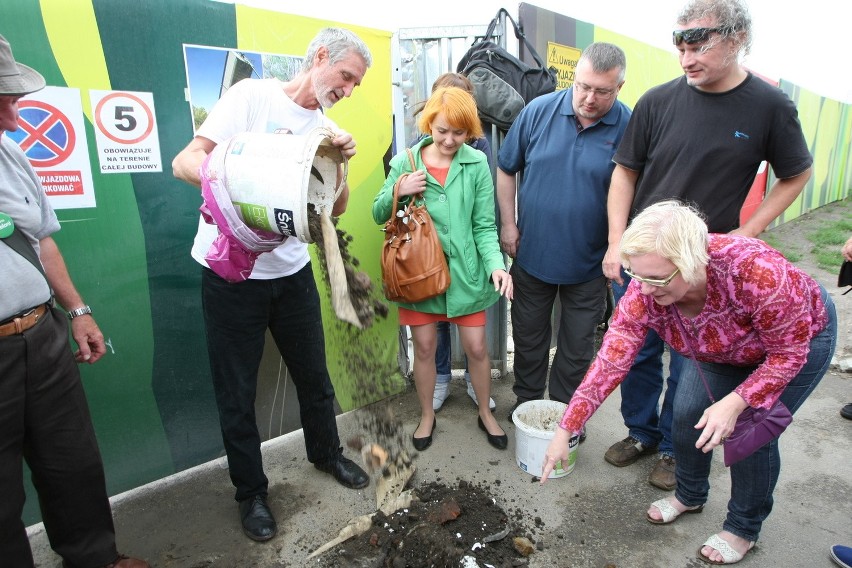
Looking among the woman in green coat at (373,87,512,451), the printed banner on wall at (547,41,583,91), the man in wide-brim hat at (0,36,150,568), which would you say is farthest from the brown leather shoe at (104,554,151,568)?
the printed banner on wall at (547,41,583,91)

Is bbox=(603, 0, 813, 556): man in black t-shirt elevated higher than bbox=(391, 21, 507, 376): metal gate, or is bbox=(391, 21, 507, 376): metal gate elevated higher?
bbox=(391, 21, 507, 376): metal gate

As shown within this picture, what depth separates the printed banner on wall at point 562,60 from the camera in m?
4.27

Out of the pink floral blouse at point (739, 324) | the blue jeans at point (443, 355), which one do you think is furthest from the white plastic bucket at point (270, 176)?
the blue jeans at point (443, 355)

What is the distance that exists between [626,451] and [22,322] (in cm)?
283

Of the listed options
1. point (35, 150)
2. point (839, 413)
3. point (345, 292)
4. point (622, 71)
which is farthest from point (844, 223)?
point (35, 150)

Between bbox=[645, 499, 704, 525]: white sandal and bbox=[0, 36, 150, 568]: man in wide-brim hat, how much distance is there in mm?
2326

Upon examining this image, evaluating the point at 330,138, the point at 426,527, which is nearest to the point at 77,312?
the point at 330,138

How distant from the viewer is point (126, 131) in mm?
2402

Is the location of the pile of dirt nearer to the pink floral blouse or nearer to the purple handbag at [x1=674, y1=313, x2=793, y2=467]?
the pink floral blouse

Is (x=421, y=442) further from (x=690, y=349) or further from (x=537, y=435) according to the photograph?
(x=690, y=349)

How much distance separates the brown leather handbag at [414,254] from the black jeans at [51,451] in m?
1.48

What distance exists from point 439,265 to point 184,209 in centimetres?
128

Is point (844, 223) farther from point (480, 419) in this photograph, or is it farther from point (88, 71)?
point (88, 71)

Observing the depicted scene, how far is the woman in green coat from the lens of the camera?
9.18 ft
